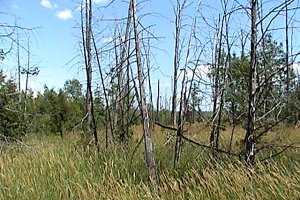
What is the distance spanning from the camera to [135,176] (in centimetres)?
633

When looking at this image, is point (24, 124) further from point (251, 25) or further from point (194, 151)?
point (251, 25)

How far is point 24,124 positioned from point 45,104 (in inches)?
244

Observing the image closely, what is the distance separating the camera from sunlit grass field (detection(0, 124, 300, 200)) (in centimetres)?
474

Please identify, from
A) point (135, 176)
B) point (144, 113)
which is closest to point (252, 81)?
point (144, 113)

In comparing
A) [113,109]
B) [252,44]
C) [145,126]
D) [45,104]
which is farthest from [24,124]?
[252,44]

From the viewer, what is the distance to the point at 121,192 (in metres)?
5.25

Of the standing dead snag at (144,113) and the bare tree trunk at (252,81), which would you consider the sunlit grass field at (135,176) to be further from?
the bare tree trunk at (252,81)

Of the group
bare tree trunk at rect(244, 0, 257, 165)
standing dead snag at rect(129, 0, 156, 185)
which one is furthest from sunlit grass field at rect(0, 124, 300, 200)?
bare tree trunk at rect(244, 0, 257, 165)

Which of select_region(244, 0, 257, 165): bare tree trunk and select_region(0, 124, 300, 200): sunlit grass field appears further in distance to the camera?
select_region(244, 0, 257, 165): bare tree trunk

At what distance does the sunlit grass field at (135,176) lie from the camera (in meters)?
4.74

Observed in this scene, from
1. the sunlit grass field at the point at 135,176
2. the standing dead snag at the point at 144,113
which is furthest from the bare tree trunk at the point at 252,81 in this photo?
the standing dead snag at the point at 144,113

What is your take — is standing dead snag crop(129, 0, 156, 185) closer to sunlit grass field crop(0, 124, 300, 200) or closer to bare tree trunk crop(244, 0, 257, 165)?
sunlit grass field crop(0, 124, 300, 200)

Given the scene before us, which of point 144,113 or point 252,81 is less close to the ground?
point 252,81

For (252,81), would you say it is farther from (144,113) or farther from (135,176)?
(135,176)
